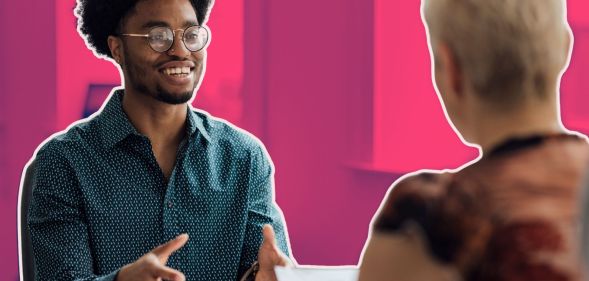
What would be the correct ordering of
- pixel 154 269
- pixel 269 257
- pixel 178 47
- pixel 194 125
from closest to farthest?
1. pixel 154 269
2. pixel 269 257
3. pixel 178 47
4. pixel 194 125

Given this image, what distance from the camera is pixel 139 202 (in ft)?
7.16

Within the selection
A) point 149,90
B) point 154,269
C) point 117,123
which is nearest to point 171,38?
point 149,90

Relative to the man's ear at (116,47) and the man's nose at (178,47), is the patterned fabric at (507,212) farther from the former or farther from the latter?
the man's ear at (116,47)

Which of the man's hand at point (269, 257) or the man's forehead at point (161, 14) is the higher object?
the man's forehead at point (161, 14)

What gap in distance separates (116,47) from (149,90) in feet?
0.59

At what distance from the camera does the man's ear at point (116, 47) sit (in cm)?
226

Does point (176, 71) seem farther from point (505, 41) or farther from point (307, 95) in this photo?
point (307, 95)

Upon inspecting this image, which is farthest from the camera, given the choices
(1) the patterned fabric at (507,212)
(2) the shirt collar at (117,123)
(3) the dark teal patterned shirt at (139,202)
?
(2) the shirt collar at (117,123)

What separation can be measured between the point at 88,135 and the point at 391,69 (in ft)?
6.20

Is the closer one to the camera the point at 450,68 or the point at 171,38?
the point at 450,68

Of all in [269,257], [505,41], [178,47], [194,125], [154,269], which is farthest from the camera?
[194,125]

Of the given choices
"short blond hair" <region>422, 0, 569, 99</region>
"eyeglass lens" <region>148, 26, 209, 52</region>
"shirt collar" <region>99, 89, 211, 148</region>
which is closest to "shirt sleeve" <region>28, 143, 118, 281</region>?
"shirt collar" <region>99, 89, 211, 148</region>

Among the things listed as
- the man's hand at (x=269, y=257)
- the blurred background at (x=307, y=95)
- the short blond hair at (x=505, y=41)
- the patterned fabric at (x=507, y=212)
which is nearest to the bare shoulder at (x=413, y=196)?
the patterned fabric at (x=507, y=212)

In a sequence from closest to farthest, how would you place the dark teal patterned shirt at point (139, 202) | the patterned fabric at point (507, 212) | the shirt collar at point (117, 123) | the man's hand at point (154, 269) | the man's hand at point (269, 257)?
the patterned fabric at point (507, 212) < the man's hand at point (154, 269) < the man's hand at point (269, 257) < the dark teal patterned shirt at point (139, 202) < the shirt collar at point (117, 123)
